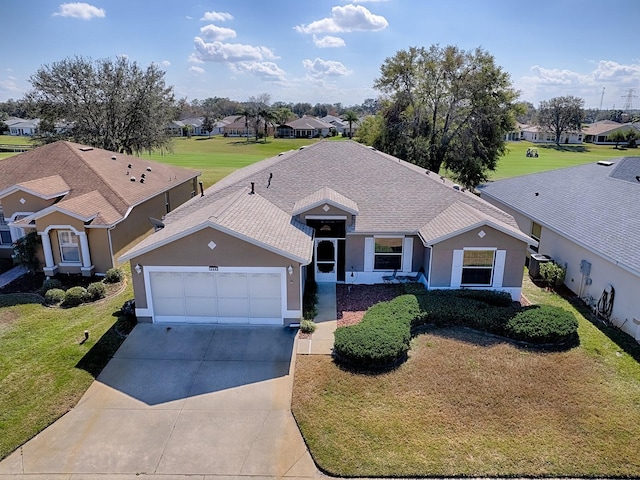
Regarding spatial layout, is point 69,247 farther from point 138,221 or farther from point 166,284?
point 166,284

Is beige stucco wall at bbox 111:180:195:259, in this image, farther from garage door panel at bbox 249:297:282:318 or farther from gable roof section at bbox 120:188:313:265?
garage door panel at bbox 249:297:282:318

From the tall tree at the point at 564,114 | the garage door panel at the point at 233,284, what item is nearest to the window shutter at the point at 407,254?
→ the garage door panel at the point at 233,284

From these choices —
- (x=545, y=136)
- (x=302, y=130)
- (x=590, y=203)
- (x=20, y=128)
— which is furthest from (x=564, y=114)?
(x=20, y=128)

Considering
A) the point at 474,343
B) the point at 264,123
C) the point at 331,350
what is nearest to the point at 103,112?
the point at 331,350

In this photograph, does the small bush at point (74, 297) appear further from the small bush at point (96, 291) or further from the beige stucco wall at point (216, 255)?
the beige stucco wall at point (216, 255)

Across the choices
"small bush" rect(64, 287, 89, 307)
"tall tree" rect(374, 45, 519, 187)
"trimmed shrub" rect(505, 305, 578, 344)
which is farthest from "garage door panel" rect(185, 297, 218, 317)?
"tall tree" rect(374, 45, 519, 187)

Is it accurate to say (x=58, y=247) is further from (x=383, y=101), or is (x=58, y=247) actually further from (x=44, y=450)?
(x=383, y=101)
